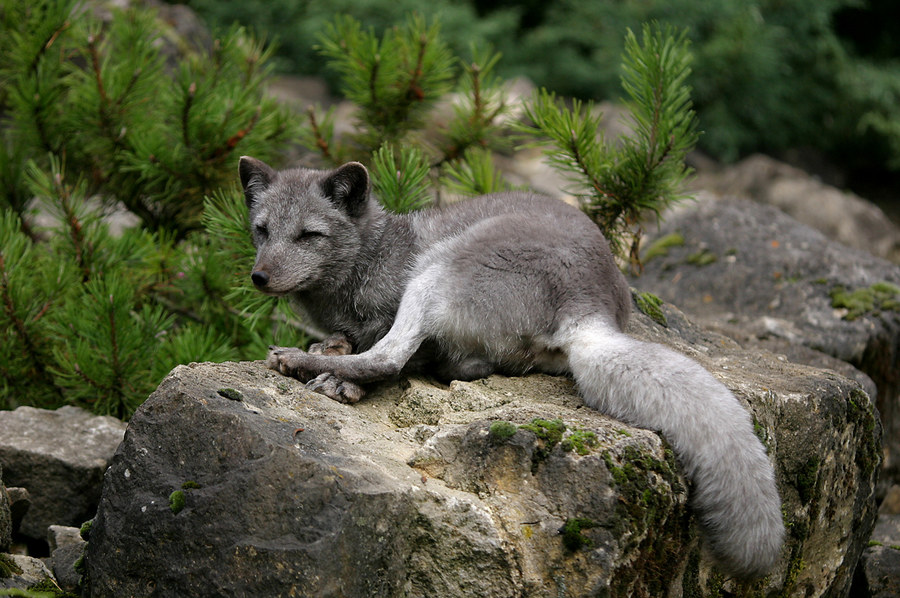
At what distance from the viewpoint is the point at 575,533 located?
10.4 feet

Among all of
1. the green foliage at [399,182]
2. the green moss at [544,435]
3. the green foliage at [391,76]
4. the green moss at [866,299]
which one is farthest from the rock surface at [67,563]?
the green moss at [866,299]

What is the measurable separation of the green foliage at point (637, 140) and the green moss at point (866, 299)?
201 cm

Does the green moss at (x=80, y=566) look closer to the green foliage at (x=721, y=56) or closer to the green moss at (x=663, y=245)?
the green moss at (x=663, y=245)

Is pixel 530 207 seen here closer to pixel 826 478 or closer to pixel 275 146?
pixel 826 478

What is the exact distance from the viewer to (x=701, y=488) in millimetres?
3451

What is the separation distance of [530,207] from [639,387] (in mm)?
1483

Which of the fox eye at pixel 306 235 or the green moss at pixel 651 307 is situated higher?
the fox eye at pixel 306 235

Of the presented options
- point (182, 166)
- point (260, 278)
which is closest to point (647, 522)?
point (260, 278)

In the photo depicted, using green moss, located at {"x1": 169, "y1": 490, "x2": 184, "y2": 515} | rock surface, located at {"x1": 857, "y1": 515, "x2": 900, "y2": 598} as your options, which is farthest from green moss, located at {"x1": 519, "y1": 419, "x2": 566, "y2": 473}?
rock surface, located at {"x1": 857, "y1": 515, "x2": 900, "y2": 598}

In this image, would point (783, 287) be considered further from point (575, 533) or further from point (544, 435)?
point (575, 533)

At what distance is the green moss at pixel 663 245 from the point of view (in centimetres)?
768

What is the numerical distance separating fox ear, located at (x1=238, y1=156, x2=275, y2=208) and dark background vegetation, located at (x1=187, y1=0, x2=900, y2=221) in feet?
24.2

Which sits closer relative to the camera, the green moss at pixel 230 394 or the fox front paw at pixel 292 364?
the green moss at pixel 230 394

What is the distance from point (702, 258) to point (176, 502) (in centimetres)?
554
